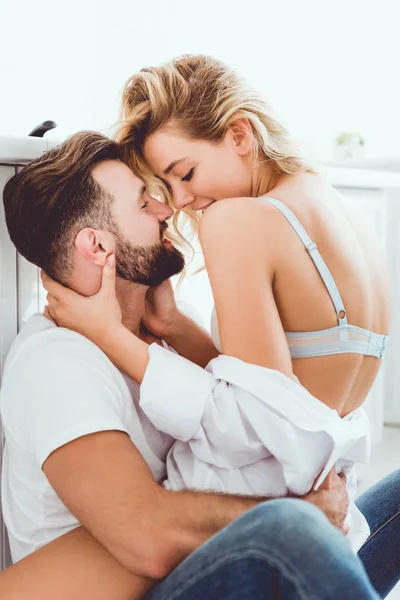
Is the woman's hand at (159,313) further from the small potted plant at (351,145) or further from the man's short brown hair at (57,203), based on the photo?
the small potted plant at (351,145)

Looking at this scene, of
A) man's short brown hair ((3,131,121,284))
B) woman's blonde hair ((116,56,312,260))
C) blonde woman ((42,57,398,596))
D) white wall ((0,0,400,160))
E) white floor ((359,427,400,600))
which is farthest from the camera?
white wall ((0,0,400,160))

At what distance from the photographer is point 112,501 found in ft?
3.25

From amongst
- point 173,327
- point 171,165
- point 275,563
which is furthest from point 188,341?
point 275,563

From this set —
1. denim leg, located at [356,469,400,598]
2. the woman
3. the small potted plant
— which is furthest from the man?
the small potted plant

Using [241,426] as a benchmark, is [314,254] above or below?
above

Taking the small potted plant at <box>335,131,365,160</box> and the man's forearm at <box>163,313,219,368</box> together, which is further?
the small potted plant at <box>335,131,365,160</box>

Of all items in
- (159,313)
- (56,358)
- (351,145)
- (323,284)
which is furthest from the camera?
(351,145)

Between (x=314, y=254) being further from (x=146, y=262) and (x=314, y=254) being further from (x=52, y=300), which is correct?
(x=52, y=300)

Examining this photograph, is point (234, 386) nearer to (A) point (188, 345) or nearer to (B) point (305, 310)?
(B) point (305, 310)

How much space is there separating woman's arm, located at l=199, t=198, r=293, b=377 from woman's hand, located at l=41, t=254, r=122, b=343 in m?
0.18

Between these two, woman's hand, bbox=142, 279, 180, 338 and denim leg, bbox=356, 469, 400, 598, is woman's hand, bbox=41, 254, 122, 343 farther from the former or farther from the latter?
denim leg, bbox=356, 469, 400, 598

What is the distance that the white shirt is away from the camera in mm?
1065

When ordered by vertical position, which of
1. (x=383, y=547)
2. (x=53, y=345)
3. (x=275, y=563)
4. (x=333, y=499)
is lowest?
(x=383, y=547)

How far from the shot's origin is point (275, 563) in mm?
831
